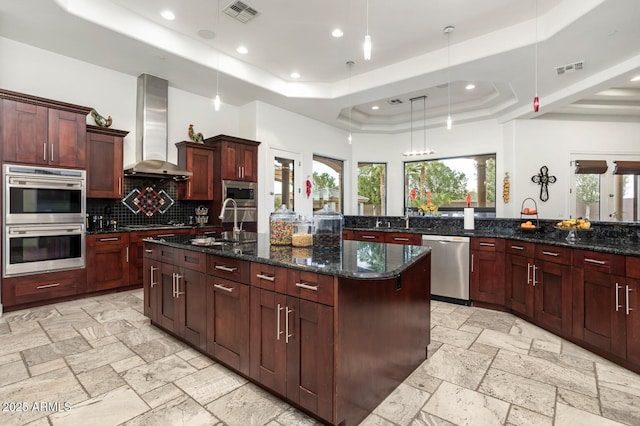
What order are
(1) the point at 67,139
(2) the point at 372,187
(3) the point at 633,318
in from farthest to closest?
1. (2) the point at 372,187
2. (1) the point at 67,139
3. (3) the point at 633,318

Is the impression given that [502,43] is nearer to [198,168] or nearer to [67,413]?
[198,168]

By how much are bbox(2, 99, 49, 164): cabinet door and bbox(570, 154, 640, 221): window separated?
27.5ft

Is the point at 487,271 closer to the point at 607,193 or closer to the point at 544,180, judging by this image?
the point at 544,180

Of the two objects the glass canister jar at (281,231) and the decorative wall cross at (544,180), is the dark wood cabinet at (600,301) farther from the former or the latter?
the decorative wall cross at (544,180)

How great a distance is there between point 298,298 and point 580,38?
4.06m

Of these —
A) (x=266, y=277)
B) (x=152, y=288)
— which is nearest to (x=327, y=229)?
(x=266, y=277)

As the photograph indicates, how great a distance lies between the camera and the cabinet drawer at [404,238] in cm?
433

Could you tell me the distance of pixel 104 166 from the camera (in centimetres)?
426

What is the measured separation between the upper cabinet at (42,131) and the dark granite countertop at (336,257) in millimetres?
2272

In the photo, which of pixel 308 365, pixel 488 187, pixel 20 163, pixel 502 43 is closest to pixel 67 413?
pixel 308 365

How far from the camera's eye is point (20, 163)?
349 centimetres

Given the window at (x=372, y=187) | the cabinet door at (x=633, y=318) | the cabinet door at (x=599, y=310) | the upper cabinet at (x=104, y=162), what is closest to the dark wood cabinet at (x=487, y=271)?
the cabinet door at (x=599, y=310)

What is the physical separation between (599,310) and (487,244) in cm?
137

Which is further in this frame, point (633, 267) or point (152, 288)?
point (152, 288)
